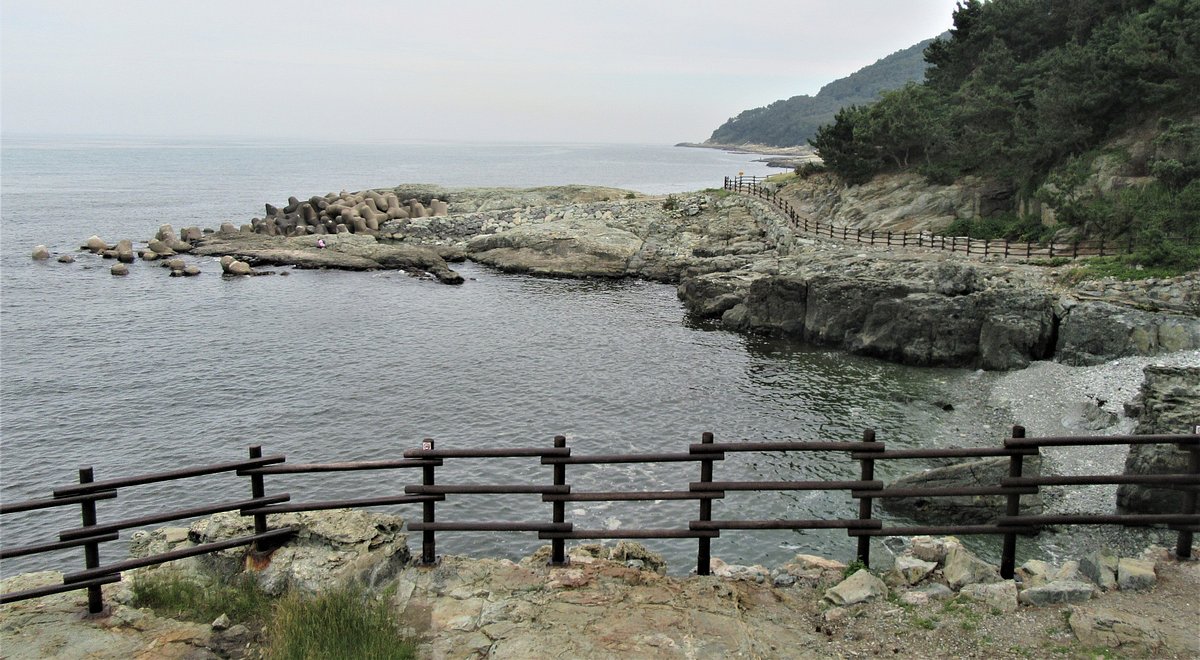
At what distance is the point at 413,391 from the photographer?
31.7 metres

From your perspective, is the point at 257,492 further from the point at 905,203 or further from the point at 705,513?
the point at 905,203

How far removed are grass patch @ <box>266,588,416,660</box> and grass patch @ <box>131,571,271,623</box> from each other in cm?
64

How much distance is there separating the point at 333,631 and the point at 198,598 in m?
2.16

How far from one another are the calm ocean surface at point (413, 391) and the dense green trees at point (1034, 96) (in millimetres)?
21390

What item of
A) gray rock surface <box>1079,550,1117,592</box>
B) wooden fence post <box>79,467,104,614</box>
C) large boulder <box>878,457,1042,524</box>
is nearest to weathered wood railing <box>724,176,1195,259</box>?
large boulder <box>878,457,1042,524</box>

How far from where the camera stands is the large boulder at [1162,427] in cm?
1877

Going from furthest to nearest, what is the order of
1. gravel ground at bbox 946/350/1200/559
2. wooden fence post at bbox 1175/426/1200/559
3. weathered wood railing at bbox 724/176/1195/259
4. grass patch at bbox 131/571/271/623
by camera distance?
weathered wood railing at bbox 724/176/1195/259, gravel ground at bbox 946/350/1200/559, wooden fence post at bbox 1175/426/1200/559, grass patch at bbox 131/571/271/623

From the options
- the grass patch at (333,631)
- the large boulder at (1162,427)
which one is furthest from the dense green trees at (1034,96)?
the grass patch at (333,631)

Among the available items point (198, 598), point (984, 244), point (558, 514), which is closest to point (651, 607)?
point (558, 514)

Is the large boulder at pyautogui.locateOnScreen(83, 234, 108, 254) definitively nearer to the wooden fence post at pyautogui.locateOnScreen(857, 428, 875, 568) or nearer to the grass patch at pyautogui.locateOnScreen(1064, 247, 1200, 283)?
the grass patch at pyautogui.locateOnScreen(1064, 247, 1200, 283)

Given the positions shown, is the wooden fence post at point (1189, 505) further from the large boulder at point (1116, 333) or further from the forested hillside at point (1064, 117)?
the forested hillside at point (1064, 117)

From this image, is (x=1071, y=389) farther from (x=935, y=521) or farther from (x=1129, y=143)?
(x=1129, y=143)

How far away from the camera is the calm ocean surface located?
22641mm

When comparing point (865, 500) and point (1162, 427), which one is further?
point (1162, 427)
